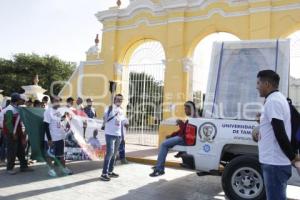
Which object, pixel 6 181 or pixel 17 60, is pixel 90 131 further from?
pixel 17 60

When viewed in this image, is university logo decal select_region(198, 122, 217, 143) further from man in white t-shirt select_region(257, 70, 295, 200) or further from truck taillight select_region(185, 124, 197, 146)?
man in white t-shirt select_region(257, 70, 295, 200)

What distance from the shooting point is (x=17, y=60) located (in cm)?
3984

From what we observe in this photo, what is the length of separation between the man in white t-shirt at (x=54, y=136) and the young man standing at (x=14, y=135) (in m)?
0.57

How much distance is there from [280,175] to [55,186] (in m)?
4.44

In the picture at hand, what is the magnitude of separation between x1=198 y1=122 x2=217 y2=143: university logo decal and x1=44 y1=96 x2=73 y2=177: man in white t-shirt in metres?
3.22

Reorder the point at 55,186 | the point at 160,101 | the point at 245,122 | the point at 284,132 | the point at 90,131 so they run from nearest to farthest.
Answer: the point at 284,132 → the point at 245,122 → the point at 55,186 → the point at 90,131 → the point at 160,101

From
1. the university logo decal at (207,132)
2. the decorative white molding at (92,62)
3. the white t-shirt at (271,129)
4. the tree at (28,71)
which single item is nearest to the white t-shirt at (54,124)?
the university logo decal at (207,132)

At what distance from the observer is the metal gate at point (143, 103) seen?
1346 cm

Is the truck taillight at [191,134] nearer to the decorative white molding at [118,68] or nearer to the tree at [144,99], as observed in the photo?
the tree at [144,99]

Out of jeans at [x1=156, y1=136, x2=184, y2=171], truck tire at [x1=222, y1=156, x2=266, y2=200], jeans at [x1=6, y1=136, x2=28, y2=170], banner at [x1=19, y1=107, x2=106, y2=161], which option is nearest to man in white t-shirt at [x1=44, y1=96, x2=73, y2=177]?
banner at [x1=19, y1=107, x2=106, y2=161]

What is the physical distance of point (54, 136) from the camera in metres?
7.59

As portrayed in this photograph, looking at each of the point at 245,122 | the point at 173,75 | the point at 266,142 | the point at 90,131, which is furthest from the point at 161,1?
the point at 266,142

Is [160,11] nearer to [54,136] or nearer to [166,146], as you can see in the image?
[54,136]

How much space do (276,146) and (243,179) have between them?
7.71 feet
